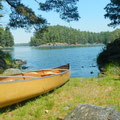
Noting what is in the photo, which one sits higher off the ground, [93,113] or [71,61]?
[93,113]

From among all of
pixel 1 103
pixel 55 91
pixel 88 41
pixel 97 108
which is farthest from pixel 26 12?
pixel 88 41

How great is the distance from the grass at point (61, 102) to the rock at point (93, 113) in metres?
0.78

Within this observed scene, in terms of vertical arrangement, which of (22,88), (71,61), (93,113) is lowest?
(71,61)

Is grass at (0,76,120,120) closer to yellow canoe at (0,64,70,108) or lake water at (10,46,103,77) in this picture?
yellow canoe at (0,64,70,108)

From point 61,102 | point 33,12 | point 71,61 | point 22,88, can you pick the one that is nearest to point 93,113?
point 61,102

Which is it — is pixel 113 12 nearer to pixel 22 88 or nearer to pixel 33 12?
pixel 33 12

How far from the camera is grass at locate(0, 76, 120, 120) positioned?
4562 mm

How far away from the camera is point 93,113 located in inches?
134

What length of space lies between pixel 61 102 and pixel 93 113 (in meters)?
2.18

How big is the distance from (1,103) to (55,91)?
94.2 inches

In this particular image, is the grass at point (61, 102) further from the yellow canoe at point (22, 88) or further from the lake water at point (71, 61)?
the lake water at point (71, 61)

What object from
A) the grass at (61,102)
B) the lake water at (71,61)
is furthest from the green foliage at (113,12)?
the grass at (61,102)

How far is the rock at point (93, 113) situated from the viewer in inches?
127

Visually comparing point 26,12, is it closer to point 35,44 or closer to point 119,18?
point 119,18
